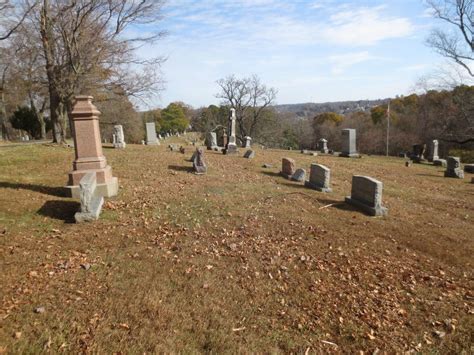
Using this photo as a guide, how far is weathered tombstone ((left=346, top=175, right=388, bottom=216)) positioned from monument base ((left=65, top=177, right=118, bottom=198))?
6323mm

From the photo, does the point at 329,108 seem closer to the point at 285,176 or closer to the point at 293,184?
the point at 285,176

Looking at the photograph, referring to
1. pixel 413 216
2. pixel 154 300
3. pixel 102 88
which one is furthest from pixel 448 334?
pixel 102 88

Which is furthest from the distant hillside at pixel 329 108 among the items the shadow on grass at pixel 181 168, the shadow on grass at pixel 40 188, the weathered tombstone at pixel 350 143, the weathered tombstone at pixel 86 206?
the weathered tombstone at pixel 86 206

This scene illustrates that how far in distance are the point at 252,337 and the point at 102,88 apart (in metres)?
16.4

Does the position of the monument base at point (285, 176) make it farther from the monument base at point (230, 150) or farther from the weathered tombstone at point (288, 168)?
the monument base at point (230, 150)

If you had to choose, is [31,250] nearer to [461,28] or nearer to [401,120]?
[461,28]

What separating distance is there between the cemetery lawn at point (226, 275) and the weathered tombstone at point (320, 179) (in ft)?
4.07

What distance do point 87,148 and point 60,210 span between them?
1796 mm

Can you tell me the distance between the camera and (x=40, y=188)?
7129mm

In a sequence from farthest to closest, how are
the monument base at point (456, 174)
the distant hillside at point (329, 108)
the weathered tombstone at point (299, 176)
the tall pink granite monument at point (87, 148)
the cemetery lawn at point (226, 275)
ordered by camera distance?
the distant hillside at point (329, 108) < the monument base at point (456, 174) < the weathered tombstone at point (299, 176) < the tall pink granite monument at point (87, 148) < the cemetery lawn at point (226, 275)

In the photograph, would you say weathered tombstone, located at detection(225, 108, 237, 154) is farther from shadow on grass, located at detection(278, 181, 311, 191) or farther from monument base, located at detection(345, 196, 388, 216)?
monument base, located at detection(345, 196, 388, 216)

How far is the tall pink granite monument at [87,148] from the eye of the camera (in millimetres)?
6836

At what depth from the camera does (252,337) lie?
3135 mm

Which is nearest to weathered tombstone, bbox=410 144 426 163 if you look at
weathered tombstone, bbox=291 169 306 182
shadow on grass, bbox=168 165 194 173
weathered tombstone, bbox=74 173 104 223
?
weathered tombstone, bbox=291 169 306 182
